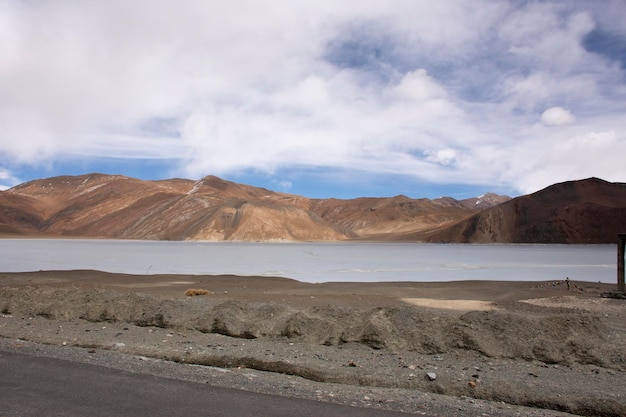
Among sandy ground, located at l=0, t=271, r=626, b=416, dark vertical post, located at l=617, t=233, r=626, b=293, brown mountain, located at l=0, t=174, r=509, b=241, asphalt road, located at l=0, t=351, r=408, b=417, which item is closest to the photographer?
asphalt road, located at l=0, t=351, r=408, b=417

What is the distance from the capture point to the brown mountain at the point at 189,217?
127 metres

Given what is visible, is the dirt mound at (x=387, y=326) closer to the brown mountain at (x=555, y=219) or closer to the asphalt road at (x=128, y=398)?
the asphalt road at (x=128, y=398)

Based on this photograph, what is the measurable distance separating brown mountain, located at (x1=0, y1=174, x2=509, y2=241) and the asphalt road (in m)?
112

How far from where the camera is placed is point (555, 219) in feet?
394

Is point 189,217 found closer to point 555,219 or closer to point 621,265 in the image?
point 555,219

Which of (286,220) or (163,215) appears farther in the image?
(163,215)

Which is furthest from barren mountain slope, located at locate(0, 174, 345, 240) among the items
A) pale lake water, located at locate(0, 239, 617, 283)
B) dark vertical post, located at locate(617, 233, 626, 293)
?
dark vertical post, located at locate(617, 233, 626, 293)


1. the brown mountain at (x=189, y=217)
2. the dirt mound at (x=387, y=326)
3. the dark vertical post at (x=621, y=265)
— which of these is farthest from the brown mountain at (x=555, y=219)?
the dirt mound at (x=387, y=326)

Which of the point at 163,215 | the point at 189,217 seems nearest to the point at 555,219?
the point at 189,217

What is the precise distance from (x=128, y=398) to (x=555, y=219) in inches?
4988

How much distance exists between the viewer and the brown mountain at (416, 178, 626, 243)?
116 metres

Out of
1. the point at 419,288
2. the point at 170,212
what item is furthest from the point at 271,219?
the point at 419,288

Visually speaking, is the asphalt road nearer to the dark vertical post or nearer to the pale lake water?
the dark vertical post

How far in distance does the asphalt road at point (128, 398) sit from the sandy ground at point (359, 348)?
46cm
